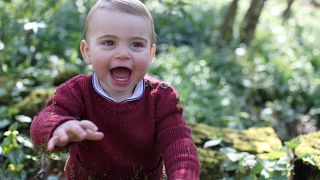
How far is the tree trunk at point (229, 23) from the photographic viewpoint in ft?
22.8

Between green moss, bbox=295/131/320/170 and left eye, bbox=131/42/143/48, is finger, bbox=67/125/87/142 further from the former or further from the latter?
green moss, bbox=295/131/320/170

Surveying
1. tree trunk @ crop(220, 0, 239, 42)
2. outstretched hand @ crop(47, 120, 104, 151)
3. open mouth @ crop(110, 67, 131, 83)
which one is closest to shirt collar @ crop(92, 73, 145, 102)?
open mouth @ crop(110, 67, 131, 83)

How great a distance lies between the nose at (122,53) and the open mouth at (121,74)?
2.8 inches

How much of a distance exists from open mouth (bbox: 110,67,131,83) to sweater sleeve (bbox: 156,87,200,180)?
0.22m

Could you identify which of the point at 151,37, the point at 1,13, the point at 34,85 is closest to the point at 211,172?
the point at 151,37

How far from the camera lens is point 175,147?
209cm

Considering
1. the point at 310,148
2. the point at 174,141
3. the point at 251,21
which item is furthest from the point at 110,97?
the point at 251,21

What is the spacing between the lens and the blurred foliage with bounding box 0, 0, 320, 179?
4.14 meters

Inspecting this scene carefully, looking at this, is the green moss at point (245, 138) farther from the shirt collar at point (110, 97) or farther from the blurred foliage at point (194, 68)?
the shirt collar at point (110, 97)

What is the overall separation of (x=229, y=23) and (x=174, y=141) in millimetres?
5173

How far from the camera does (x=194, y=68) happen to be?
224 inches

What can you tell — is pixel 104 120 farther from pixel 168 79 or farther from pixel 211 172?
pixel 168 79

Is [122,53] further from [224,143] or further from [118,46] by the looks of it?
[224,143]

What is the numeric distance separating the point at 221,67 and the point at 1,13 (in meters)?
2.65
